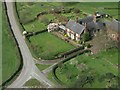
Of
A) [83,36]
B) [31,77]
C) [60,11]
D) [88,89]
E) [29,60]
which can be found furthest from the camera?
[60,11]

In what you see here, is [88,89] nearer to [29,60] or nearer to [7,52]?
[29,60]

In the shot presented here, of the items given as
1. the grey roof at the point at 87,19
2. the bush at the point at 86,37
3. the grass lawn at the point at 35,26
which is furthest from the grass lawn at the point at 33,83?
the grey roof at the point at 87,19

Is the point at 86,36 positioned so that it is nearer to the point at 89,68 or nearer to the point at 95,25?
the point at 95,25

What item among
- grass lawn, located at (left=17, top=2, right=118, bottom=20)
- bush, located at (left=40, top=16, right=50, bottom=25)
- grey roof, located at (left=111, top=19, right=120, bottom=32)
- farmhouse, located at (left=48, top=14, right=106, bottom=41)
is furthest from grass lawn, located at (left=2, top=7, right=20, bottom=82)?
grey roof, located at (left=111, top=19, right=120, bottom=32)

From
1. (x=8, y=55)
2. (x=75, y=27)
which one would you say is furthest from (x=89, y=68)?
(x=8, y=55)

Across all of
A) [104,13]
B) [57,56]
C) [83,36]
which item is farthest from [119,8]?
[57,56]

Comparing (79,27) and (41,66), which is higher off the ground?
(79,27)

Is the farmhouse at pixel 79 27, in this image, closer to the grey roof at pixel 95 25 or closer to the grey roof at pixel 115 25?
the grey roof at pixel 95 25
